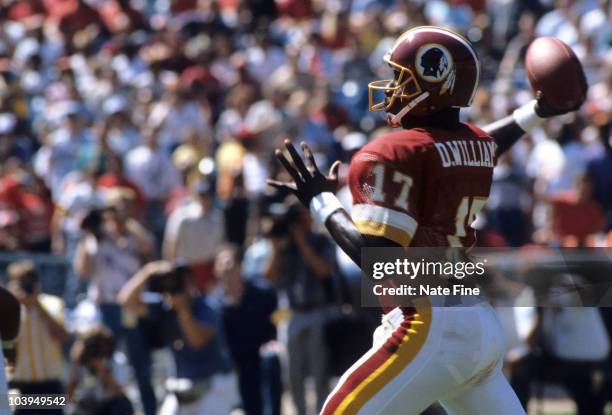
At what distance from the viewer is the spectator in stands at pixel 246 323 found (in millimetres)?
8750

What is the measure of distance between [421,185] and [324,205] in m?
0.39

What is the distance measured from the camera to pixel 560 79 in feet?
19.1

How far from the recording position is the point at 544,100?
587 centimetres

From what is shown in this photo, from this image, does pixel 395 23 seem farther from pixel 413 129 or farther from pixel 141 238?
pixel 413 129

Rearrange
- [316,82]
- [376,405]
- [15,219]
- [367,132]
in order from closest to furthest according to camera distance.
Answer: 1. [376,405]
2. [15,219]
3. [367,132]
4. [316,82]

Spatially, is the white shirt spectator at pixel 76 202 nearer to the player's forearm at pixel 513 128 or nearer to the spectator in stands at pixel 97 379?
the spectator in stands at pixel 97 379

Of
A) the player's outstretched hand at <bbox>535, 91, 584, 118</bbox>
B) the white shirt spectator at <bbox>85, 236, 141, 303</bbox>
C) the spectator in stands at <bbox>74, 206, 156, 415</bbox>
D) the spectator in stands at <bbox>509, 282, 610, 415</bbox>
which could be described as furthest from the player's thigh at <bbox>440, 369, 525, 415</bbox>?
the white shirt spectator at <bbox>85, 236, 141, 303</bbox>

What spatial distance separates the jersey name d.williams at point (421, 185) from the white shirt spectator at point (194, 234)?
5.35 metres

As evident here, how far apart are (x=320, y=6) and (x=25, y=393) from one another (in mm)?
8299

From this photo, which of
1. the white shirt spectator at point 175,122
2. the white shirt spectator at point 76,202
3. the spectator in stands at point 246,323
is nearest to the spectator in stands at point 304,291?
the spectator in stands at point 246,323

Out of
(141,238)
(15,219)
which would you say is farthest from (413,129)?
(15,219)

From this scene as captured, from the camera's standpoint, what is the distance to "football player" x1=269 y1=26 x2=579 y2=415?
4.73 metres

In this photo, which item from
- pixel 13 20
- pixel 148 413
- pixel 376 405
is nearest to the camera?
pixel 376 405

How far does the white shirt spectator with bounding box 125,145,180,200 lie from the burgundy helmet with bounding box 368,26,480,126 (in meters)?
6.70
